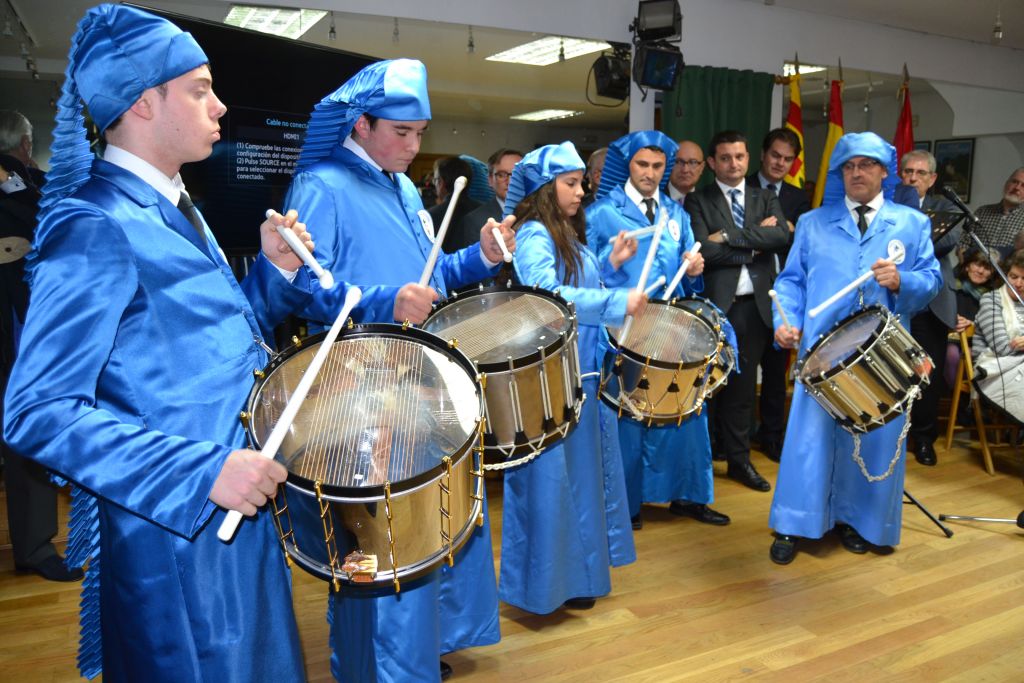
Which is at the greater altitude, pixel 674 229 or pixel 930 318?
pixel 674 229

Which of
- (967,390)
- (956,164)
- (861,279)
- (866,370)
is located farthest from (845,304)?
(956,164)

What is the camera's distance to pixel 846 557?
351cm

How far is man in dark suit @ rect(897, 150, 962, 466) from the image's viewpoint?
16.2 ft

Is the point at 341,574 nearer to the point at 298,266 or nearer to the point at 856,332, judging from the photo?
the point at 298,266

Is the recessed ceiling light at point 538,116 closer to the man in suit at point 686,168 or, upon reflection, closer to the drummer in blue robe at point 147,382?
the man in suit at point 686,168

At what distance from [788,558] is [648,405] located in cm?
121

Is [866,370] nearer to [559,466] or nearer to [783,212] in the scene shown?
[559,466]

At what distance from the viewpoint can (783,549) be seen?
3.45 meters

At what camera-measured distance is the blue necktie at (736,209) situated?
448 centimetres

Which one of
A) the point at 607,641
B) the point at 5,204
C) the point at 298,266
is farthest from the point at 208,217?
the point at 607,641

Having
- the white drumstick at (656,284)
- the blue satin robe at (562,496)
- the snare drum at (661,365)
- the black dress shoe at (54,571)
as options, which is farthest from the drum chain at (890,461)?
the black dress shoe at (54,571)

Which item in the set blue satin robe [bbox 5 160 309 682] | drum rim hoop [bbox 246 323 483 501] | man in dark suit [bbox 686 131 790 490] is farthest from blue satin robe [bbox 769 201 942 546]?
blue satin robe [bbox 5 160 309 682]

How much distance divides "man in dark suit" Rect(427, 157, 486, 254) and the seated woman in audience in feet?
10.5

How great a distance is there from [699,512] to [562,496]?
1.52 metres
